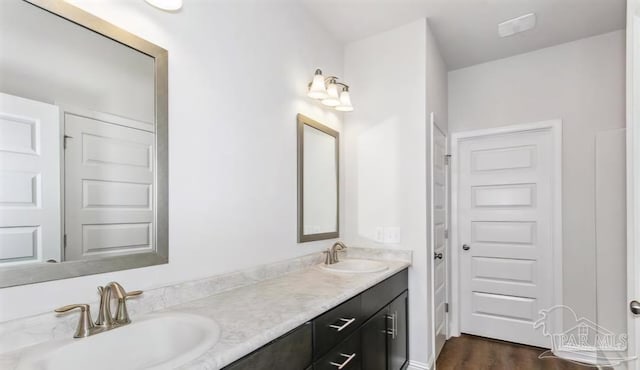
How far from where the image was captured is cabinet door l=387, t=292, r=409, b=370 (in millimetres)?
2043

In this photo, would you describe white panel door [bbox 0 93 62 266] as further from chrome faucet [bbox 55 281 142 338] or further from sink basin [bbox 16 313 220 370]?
sink basin [bbox 16 313 220 370]

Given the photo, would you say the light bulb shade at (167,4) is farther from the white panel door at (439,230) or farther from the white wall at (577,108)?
the white wall at (577,108)

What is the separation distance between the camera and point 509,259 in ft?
9.95

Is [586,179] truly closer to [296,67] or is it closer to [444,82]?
[444,82]

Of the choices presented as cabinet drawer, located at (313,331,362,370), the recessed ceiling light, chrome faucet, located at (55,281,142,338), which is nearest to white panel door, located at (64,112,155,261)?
chrome faucet, located at (55,281,142,338)

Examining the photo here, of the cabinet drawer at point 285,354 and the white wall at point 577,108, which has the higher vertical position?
the white wall at point 577,108

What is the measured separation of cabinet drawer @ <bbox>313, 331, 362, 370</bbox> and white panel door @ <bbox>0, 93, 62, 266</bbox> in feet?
3.48

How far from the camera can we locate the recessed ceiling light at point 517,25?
2.40 m

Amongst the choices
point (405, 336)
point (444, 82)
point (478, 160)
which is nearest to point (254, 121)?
point (405, 336)

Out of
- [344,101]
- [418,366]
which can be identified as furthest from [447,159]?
[418,366]

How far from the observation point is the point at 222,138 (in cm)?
160

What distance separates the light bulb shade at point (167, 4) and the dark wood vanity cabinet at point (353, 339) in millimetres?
1336

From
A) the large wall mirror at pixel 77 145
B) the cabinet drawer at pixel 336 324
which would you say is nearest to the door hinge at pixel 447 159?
the cabinet drawer at pixel 336 324

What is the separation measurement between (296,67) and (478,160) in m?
2.11
